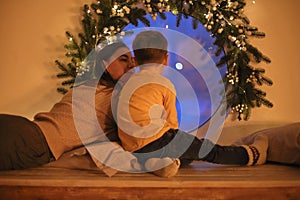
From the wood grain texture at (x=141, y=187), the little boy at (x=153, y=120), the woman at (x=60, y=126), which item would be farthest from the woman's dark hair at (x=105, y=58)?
the wood grain texture at (x=141, y=187)

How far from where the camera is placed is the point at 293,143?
64.0 inches

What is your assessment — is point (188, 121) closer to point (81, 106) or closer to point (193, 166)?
point (193, 166)

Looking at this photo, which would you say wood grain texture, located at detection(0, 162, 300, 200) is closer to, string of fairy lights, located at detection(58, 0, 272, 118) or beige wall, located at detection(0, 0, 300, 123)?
string of fairy lights, located at detection(58, 0, 272, 118)

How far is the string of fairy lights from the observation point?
2.12 meters

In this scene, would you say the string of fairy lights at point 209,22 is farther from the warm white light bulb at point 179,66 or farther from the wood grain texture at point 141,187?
the wood grain texture at point 141,187

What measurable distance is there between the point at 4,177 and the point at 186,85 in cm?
157

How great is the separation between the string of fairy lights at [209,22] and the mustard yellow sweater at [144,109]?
0.75 meters

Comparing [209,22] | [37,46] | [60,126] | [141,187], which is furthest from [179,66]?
[141,187]

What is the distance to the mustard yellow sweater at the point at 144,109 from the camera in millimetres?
1389

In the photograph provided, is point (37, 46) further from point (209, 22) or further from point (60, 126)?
point (209, 22)

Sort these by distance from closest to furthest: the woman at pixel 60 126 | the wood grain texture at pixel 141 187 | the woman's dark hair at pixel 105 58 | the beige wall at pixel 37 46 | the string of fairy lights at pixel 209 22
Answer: the wood grain texture at pixel 141 187 < the woman at pixel 60 126 < the woman's dark hair at pixel 105 58 < the string of fairy lights at pixel 209 22 < the beige wall at pixel 37 46

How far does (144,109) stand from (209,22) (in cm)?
105

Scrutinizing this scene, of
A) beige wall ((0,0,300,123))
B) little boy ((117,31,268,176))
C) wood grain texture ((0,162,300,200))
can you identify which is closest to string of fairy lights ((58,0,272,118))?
beige wall ((0,0,300,123))

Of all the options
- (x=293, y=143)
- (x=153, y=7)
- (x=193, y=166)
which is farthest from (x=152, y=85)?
(x=153, y=7)
